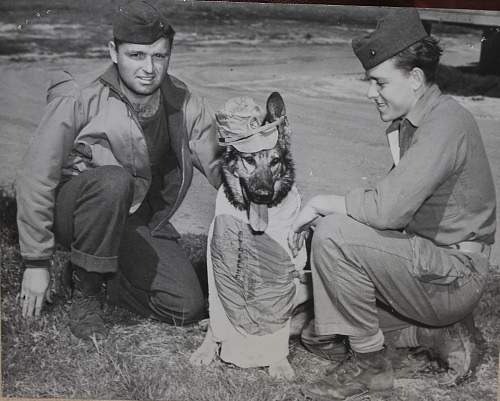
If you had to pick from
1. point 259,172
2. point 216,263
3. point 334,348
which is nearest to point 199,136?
point 259,172

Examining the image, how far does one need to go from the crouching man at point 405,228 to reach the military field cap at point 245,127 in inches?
13.7

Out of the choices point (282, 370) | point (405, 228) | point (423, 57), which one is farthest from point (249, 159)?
point (282, 370)

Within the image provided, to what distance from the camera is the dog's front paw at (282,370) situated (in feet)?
12.1

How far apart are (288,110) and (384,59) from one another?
1.56 ft

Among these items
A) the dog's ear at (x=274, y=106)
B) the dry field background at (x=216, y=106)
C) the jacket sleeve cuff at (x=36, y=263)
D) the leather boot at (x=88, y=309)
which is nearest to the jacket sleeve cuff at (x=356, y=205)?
the dry field background at (x=216, y=106)

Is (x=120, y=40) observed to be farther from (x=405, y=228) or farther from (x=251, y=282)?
(x=405, y=228)

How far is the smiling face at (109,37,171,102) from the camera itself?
140 inches

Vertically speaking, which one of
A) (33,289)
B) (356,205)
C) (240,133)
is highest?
(240,133)

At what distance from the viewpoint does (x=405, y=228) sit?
3.51m

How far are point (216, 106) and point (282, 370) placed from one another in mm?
1237

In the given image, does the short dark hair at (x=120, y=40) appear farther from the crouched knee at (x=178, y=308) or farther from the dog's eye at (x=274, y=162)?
the crouched knee at (x=178, y=308)

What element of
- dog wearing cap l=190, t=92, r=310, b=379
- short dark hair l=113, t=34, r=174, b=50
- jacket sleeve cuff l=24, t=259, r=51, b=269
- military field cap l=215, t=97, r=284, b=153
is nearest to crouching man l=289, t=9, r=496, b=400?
dog wearing cap l=190, t=92, r=310, b=379

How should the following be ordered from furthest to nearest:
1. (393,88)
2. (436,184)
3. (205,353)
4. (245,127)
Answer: (205,353) → (245,127) → (393,88) → (436,184)

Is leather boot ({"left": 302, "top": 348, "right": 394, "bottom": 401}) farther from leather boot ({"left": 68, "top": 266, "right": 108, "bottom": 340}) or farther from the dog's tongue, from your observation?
leather boot ({"left": 68, "top": 266, "right": 108, "bottom": 340})
